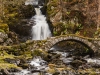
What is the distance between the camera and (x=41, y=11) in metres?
59.5

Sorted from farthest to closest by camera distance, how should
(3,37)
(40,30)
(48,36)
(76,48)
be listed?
(40,30)
(48,36)
(76,48)
(3,37)

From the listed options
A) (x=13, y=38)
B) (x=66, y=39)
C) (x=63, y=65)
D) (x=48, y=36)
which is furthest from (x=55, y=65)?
(x=48, y=36)

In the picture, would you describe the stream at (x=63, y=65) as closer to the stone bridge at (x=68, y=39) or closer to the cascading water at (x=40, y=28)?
the stone bridge at (x=68, y=39)

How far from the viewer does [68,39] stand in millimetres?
37938

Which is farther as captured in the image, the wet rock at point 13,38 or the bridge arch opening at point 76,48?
the wet rock at point 13,38

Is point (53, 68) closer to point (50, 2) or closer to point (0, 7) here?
point (0, 7)

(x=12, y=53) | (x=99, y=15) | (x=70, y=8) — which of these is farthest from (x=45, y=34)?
(x=12, y=53)

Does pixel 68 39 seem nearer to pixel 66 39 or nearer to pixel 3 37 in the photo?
pixel 66 39

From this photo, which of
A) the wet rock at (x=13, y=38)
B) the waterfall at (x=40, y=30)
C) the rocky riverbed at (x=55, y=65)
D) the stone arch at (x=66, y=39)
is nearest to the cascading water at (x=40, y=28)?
the waterfall at (x=40, y=30)

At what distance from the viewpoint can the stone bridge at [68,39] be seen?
36.5 metres

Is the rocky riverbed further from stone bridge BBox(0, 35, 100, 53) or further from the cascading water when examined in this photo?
the cascading water

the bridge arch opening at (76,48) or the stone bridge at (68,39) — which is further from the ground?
the stone bridge at (68,39)

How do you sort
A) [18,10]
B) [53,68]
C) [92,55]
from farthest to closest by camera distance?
[18,10], [92,55], [53,68]

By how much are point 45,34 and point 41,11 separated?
9.96 metres
